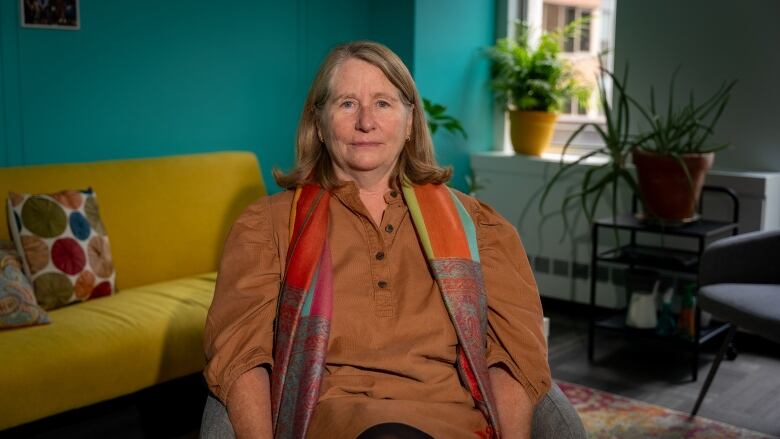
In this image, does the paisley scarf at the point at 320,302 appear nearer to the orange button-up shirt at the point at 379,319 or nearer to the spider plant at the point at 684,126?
the orange button-up shirt at the point at 379,319

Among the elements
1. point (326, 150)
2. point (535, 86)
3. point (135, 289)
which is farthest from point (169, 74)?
point (326, 150)

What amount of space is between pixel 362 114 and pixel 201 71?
92.1 inches

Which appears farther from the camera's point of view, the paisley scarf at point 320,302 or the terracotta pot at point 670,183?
the terracotta pot at point 670,183

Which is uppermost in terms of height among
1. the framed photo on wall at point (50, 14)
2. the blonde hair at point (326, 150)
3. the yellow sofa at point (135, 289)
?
the framed photo on wall at point (50, 14)

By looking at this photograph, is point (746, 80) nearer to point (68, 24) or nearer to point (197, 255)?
point (197, 255)

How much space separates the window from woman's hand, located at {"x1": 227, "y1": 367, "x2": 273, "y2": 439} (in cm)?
339

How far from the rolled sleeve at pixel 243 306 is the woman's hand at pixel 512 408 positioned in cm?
48

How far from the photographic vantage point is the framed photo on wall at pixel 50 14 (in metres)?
3.41

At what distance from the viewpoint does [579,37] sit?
494 cm

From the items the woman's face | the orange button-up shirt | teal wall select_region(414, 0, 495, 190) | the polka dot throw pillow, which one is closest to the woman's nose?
the woman's face

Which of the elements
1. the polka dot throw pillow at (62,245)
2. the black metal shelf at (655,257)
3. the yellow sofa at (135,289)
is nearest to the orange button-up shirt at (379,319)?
the yellow sofa at (135,289)

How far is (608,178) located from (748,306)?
3.64 feet

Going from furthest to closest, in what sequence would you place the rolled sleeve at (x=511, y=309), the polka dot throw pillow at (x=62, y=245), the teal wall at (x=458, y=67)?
the teal wall at (x=458, y=67) → the polka dot throw pillow at (x=62, y=245) → the rolled sleeve at (x=511, y=309)

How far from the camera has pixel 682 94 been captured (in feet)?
14.0
